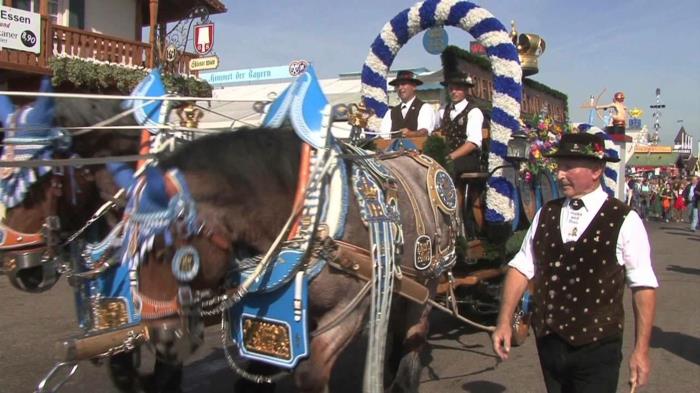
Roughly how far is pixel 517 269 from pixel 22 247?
90.2 inches

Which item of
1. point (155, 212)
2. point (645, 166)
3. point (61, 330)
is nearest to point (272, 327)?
point (155, 212)

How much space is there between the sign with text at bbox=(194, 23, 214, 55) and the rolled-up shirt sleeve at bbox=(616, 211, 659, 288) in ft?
46.7

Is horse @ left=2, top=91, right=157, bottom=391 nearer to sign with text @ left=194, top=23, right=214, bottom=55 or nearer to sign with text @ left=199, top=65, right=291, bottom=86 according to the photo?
sign with text @ left=194, top=23, right=214, bottom=55

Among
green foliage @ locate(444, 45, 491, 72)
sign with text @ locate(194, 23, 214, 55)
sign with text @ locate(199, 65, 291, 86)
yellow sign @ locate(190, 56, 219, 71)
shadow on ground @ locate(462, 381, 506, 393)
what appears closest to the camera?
shadow on ground @ locate(462, 381, 506, 393)

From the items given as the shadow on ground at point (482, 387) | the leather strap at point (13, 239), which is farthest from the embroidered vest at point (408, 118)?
the leather strap at point (13, 239)

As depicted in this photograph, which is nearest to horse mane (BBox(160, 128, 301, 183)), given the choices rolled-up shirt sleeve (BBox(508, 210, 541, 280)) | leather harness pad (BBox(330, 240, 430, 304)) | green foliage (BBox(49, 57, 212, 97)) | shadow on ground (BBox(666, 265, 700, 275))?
leather harness pad (BBox(330, 240, 430, 304))

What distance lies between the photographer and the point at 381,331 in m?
3.01

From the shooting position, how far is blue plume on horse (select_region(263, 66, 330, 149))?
2822mm

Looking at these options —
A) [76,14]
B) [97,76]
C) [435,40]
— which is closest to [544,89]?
[435,40]

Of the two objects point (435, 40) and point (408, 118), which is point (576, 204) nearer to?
point (408, 118)

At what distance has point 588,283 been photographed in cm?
264

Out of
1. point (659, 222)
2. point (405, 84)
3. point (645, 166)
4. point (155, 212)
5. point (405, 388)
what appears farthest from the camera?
point (645, 166)

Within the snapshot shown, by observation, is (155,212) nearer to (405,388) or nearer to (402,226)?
(402,226)

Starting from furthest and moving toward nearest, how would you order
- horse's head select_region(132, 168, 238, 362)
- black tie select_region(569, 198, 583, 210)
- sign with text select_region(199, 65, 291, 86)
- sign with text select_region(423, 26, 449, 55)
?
sign with text select_region(199, 65, 291, 86) < sign with text select_region(423, 26, 449, 55) < black tie select_region(569, 198, 583, 210) < horse's head select_region(132, 168, 238, 362)
